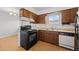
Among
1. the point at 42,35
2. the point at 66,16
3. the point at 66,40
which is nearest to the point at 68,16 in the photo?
the point at 66,16

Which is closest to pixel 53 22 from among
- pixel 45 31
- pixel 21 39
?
pixel 45 31

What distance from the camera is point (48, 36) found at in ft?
9.43

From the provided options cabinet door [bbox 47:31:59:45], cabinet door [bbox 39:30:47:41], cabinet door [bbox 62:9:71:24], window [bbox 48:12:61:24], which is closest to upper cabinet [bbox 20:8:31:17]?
window [bbox 48:12:61:24]

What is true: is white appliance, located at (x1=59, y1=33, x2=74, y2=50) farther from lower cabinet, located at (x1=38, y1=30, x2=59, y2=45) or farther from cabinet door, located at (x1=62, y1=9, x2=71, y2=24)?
cabinet door, located at (x1=62, y1=9, x2=71, y2=24)

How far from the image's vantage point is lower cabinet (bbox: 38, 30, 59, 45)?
2666 mm

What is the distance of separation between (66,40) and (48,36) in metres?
0.76

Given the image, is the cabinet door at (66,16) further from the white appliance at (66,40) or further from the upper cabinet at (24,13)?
the upper cabinet at (24,13)

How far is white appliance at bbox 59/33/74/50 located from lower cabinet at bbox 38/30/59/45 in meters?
0.18

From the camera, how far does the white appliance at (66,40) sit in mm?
2185

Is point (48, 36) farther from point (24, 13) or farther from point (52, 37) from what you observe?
point (24, 13)

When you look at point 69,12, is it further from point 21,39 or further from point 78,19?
point 21,39
